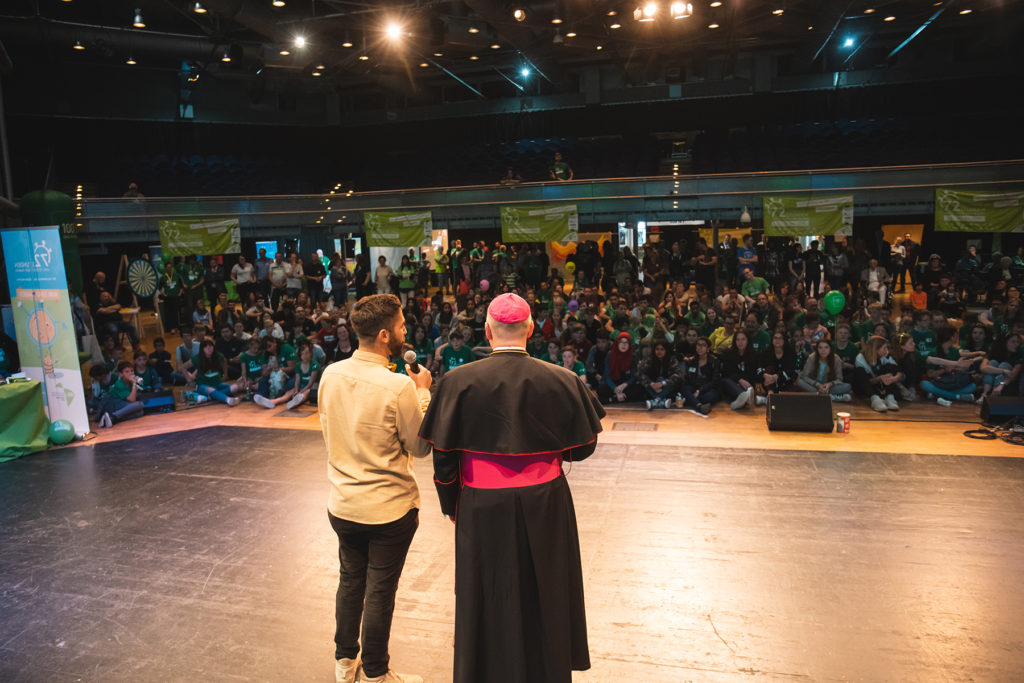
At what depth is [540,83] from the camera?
72.2ft

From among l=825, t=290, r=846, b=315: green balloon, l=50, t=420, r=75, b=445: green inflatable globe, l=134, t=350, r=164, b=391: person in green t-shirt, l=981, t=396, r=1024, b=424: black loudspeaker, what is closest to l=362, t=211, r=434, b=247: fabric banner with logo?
l=134, t=350, r=164, b=391: person in green t-shirt

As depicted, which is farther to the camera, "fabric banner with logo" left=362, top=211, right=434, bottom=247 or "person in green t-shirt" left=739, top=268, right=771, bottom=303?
"fabric banner with logo" left=362, top=211, right=434, bottom=247

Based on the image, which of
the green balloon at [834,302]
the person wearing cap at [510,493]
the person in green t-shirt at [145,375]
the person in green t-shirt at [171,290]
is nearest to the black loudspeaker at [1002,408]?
the green balloon at [834,302]

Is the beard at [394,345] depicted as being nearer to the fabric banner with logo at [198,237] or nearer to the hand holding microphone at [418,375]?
the hand holding microphone at [418,375]

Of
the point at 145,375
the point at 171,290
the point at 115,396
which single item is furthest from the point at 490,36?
the point at 115,396

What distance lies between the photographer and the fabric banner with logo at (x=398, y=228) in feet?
40.8

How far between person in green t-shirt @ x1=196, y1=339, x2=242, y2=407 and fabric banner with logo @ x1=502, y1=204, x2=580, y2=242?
203 inches

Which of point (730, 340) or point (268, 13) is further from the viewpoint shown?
point (268, 13)

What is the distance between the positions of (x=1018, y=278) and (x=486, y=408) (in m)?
12.5

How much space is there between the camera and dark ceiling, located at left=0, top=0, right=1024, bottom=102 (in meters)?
13.6

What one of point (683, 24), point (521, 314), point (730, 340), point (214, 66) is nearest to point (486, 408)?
point (521, 314)

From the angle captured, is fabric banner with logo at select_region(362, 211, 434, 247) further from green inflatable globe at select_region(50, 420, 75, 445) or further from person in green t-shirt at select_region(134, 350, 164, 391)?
green inflatable globe at select_region(50, 420, 75, 445)

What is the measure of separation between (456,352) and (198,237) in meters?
6.13

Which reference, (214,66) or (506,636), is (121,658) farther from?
(214,66)
